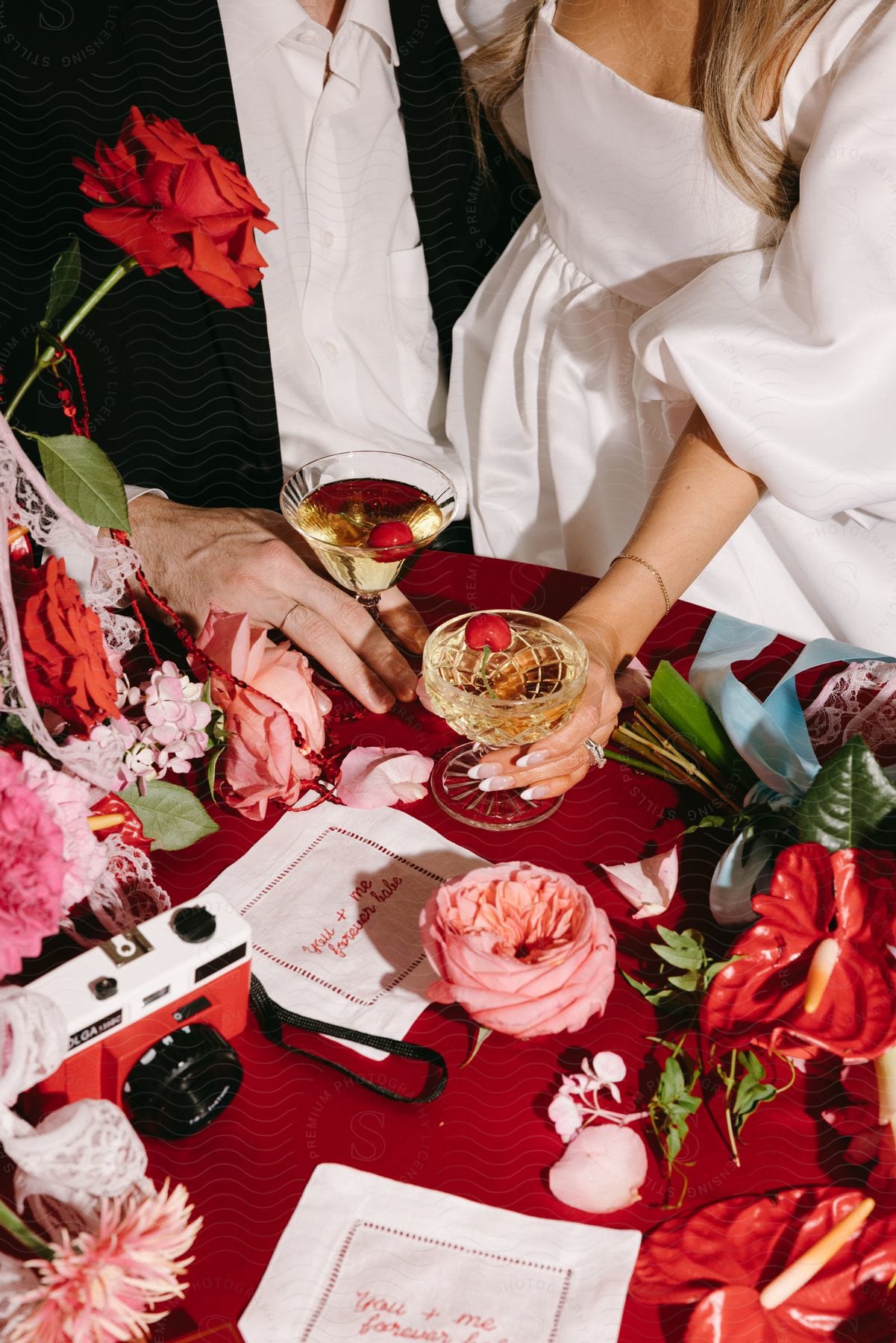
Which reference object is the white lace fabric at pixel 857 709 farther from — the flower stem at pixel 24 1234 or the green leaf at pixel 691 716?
the flower stem at pixel 24 1234

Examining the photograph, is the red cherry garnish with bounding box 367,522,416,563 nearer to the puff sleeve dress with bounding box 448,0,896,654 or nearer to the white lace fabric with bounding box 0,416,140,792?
the white lace fabric with bounding box 0,416,140,792

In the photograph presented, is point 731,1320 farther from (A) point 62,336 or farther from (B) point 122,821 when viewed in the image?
(A) point 62,336

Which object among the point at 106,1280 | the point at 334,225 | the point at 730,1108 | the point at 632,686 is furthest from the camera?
the point at 334,225

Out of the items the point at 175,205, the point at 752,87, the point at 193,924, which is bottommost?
the point at 193,924

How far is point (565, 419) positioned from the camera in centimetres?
178

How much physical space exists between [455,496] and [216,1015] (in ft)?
2.42

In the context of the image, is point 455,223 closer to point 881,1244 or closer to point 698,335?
point 698,335

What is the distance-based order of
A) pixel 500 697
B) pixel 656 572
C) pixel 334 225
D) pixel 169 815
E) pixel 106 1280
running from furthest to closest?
1. pixel 334 225
2. pixel 656 572
3. pixel 500 697
4. pixel 169 815
5. pixel 106 1280

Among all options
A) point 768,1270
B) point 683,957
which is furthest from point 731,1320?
point 683,957

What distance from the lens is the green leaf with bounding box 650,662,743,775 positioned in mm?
1036

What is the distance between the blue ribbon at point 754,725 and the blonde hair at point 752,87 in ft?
1.95

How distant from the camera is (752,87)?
135 cm

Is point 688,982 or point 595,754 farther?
point 595,754

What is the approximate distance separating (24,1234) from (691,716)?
73 cm
